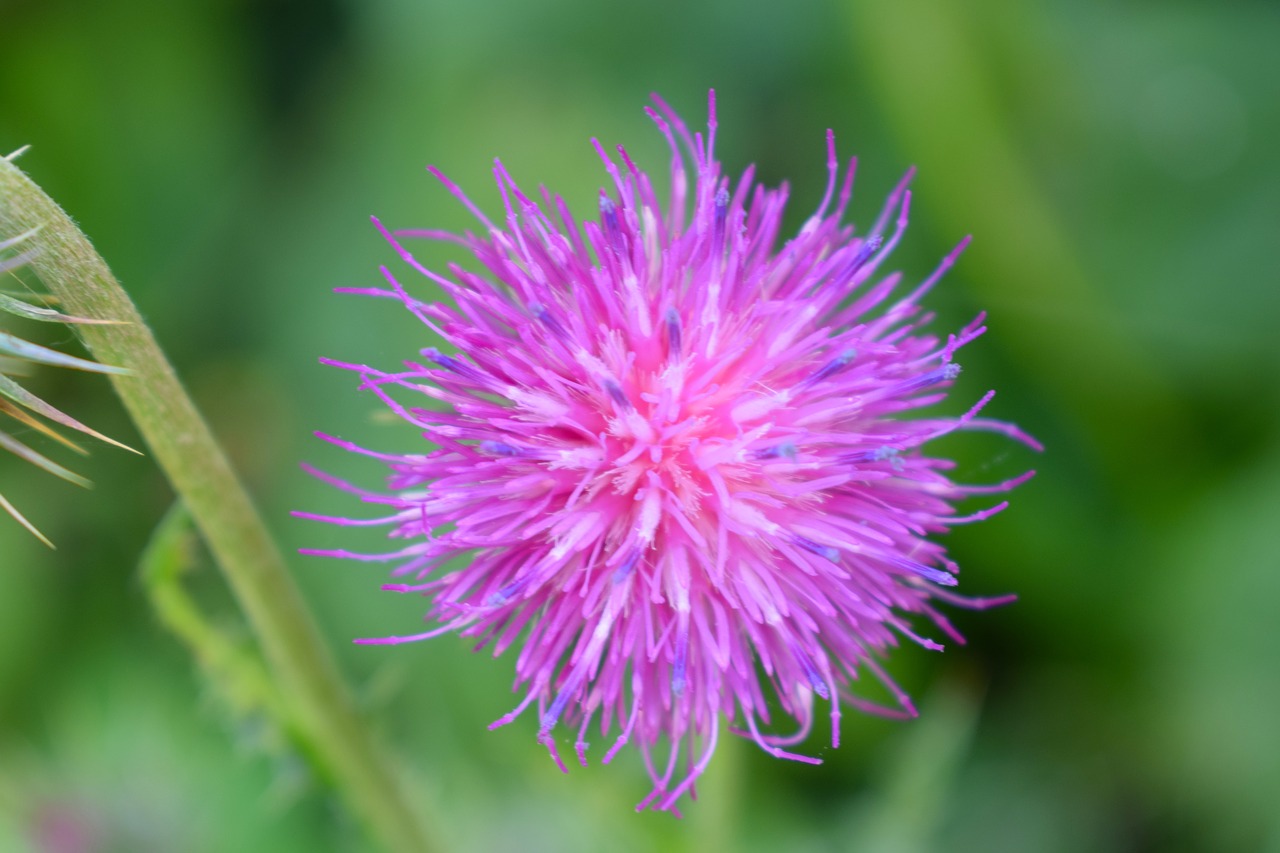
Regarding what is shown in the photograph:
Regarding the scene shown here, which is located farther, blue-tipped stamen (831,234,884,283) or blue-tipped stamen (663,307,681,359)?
blue-tipped stamen (831,234,884,283)

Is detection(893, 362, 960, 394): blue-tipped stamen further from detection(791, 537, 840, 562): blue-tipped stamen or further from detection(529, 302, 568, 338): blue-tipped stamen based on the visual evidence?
detection(529, 302, 568, 338): blue-tipped stamen

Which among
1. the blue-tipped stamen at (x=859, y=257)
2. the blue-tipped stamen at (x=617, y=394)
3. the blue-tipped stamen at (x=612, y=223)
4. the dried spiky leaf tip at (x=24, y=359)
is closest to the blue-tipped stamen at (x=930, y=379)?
the blue-tipped stamen at (x=859, y=257)

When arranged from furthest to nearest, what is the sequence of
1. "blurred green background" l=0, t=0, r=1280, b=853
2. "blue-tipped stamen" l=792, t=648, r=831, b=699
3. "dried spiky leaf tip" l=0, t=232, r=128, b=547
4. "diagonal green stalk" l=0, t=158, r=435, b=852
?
1. "blurred green background" l=0, t=0, r=1280, b=853
2. "blue-tipped stamen" l=792, t=648, r=831, b=699
3. "diagonal green stalk" l=0, t=158, r=435, b=852
4. "dried spiky leaf tip" l=0, t=232, r=128, b=547

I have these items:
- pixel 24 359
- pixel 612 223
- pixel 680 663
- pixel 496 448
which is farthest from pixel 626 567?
pixel 24 359

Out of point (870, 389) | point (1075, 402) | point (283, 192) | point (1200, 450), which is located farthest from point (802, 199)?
point (870, 389)

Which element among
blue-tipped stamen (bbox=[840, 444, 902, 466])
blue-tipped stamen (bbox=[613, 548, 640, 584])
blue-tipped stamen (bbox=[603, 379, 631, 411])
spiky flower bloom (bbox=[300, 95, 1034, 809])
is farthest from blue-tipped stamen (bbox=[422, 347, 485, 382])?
blue-tipped stamen (bbox=[840, 444, 902, 466])

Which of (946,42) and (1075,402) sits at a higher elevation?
(946,42)

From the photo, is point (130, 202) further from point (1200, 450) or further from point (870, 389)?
point (1200, 450)
